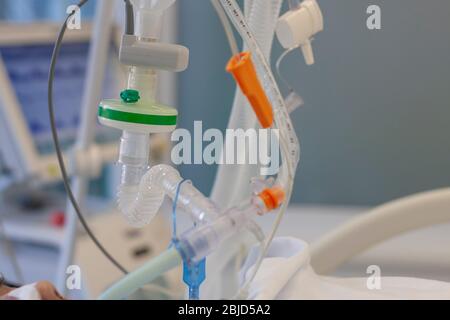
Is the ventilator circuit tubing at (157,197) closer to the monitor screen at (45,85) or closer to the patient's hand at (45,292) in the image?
the patient's hand at (45,292)

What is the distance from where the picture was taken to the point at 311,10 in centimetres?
69

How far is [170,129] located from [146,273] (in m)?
0.15

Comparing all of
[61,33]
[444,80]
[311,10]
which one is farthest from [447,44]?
[61,33]

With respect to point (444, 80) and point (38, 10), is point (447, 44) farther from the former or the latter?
point (38, 10)

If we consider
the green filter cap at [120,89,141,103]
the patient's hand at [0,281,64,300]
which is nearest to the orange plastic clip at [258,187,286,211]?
the green filter cap at [120,89,141,103]

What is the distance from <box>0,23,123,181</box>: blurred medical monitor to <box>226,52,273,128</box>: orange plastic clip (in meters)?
0.93

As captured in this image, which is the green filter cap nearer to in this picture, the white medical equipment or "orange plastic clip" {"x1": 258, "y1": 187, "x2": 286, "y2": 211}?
the white medical equipment

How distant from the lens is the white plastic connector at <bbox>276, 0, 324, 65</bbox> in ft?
2.23

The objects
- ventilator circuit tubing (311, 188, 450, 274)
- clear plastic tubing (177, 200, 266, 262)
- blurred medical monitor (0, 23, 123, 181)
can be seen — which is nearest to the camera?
clear plastic tubing (177, 200, 266, 262)

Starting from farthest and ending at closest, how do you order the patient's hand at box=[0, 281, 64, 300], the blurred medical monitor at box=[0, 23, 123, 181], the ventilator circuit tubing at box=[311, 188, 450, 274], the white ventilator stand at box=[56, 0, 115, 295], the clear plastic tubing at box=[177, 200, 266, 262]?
the blurred medical monitor at box=[0, 23, 123, 181], the white ventilator stand at box=[56, 0, 115, 295], the ventilator circuit tubing at box=[311, 188, 450, 274], the patient's hand at box=[0, 281, 64, 300], the clear plastic tubing at box=[177, 200, 266, 262]

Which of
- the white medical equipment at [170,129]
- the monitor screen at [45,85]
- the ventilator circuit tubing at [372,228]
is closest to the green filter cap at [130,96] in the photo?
the white medical equipment at [170,129]
